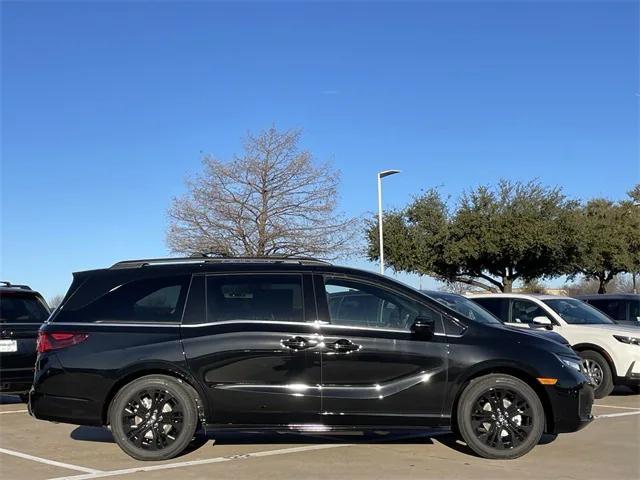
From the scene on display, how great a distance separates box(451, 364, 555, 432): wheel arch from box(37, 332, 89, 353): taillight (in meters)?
3.64

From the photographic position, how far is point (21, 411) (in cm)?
1023

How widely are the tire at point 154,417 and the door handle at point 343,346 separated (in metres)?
1.43

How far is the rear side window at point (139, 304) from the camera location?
6938mm

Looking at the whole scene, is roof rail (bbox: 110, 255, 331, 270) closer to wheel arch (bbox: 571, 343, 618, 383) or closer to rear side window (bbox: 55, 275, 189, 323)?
rear side window (bbox: 55, 275, 189, 323)

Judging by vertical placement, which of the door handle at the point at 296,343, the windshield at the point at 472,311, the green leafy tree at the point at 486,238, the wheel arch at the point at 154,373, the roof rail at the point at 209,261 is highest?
the green leafy tree at the point at 486,238

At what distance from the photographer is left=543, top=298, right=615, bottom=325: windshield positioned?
11.9 meters

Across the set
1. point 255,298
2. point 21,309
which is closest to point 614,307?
point 255,298

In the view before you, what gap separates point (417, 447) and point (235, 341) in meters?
2.21

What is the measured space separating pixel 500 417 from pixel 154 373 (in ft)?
11.0

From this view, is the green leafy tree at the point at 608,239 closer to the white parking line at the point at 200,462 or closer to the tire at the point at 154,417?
the white parking line at the point at 200,462

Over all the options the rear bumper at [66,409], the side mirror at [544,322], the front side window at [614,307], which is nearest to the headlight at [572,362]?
the side mirror at [544,322]

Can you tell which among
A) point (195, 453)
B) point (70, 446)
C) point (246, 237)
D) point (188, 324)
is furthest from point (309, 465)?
point (246, 237)

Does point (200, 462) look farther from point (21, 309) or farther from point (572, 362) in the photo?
point (21, 309)

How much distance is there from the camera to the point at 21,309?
9.92 meters
